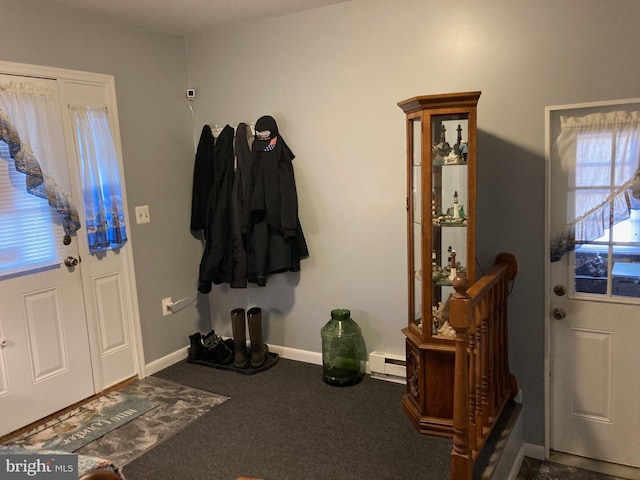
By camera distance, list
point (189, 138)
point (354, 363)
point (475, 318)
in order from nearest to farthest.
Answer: point (475, 318) → point (354, 363) → point (189, 138)

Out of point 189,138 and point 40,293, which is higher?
point 189,138

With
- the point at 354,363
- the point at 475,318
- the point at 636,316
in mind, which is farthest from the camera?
the point at 354,363

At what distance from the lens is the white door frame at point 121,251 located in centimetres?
283

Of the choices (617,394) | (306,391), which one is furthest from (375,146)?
(617,394)

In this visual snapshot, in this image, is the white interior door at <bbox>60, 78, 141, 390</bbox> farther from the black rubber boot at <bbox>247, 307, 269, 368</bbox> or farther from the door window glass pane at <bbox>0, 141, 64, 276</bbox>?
the black rubber boot at <bbox>247, 307, 269, 368</bbox>

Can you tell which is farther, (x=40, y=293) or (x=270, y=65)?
(x=270, y=65)

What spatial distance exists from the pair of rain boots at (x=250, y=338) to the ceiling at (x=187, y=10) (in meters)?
2.04

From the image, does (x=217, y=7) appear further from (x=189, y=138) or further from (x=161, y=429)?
(x=161, y=429)

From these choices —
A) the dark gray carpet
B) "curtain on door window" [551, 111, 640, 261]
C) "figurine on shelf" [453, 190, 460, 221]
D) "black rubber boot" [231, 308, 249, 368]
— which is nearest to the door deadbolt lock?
"curtain on door window" [551, 111, 640, 261]

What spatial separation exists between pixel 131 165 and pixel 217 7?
1.18m

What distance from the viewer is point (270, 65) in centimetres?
348

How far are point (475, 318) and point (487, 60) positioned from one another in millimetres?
1448

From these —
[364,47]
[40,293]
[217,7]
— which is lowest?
[40,293]

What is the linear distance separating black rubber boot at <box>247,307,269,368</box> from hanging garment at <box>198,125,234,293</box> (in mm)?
370
